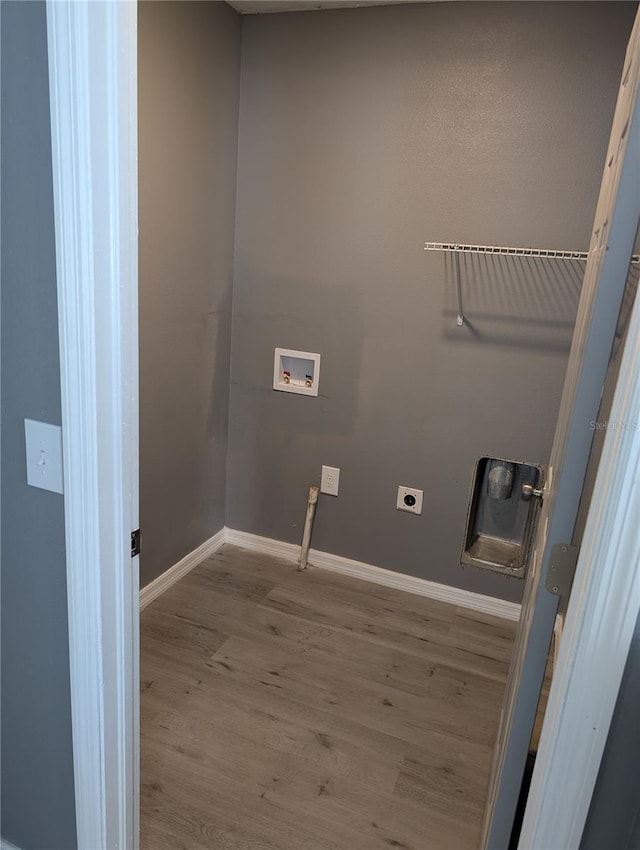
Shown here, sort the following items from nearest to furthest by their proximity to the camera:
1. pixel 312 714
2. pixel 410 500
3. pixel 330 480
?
1. pixel 312 714
2. pixel 410 500
3. pixel 330 480

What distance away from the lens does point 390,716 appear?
6.88 ft

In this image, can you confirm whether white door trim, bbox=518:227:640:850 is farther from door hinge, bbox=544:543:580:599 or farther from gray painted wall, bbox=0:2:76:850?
gray painted wall, bbox=0:2:76:850

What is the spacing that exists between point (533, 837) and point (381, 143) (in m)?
2.29

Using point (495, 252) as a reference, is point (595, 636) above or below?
below

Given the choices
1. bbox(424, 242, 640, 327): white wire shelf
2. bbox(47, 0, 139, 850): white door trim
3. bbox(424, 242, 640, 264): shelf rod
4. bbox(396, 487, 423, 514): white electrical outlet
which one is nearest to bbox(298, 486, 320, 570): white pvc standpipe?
bbox(396, 487, 423, 514): white electrical outlet

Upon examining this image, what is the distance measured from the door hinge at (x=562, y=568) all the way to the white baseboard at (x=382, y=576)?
1.83 meters

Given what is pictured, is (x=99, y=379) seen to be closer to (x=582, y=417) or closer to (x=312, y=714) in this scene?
(x=582, y=417)

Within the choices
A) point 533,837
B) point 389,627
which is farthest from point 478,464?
point 533,837

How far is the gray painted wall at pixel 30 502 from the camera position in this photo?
3.13 ft

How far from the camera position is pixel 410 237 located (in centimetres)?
250

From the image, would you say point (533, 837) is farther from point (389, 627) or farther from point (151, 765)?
point (389, 627)

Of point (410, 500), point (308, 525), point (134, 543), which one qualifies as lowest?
point (308, 525)

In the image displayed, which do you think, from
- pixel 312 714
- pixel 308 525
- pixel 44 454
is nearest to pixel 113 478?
pixel 44 454

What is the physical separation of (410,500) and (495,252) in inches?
42.5
